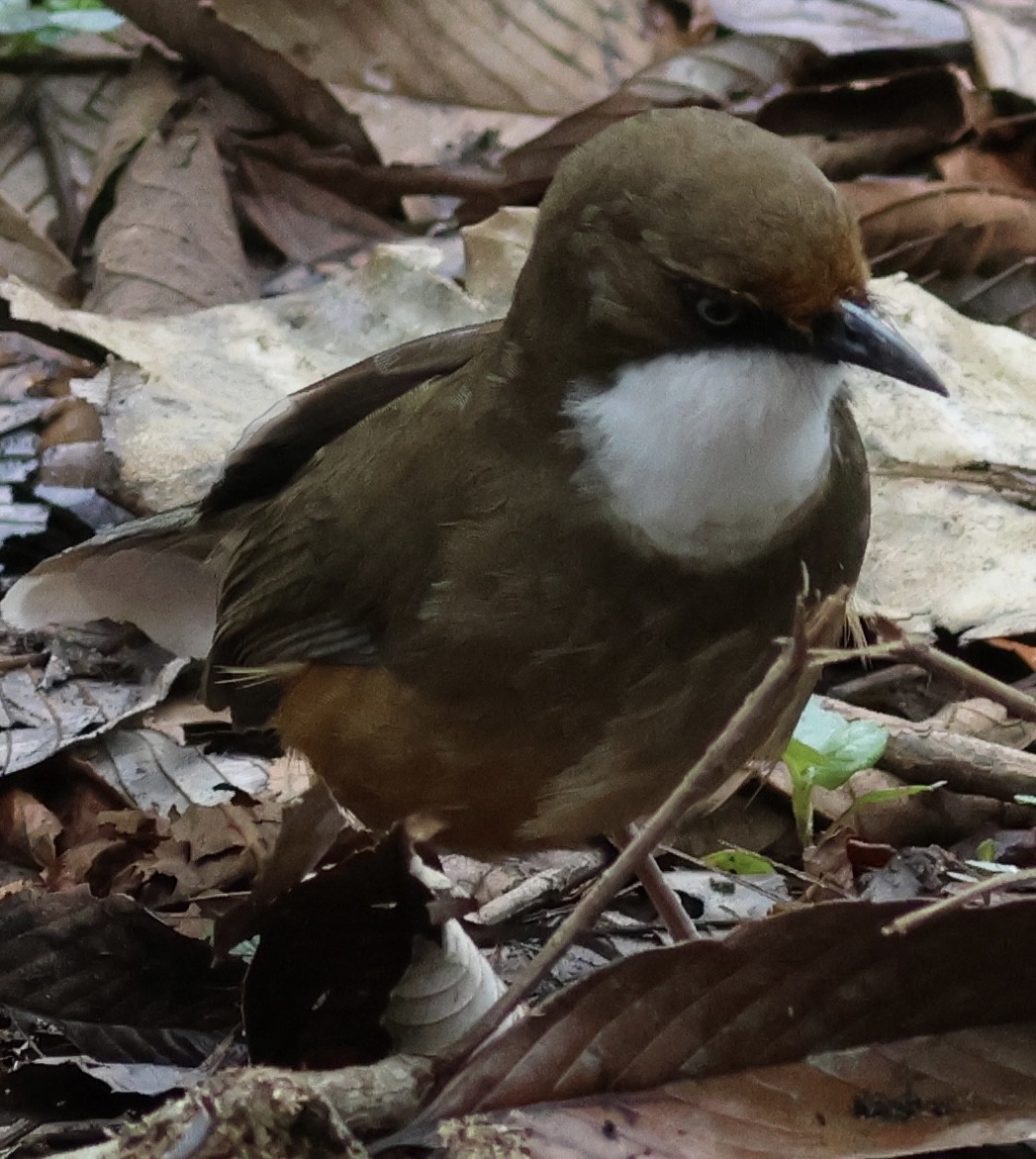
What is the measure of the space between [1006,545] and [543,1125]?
2002mm

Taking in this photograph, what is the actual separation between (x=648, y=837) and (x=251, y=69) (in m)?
4.19

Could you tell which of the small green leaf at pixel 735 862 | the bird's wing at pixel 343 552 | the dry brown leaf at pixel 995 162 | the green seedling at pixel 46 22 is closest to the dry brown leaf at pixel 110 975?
the bird's wing at pixel 343 552

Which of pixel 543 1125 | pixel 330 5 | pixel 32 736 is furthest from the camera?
pixel 330 5

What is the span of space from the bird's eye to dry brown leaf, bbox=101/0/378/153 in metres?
3.45

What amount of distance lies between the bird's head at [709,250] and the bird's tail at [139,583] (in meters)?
1.51

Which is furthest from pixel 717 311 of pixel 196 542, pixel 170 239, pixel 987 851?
pixel 170 239

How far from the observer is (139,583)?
3.61m

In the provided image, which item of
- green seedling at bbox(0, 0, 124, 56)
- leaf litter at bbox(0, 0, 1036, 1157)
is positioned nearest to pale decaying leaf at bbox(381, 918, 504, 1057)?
leaf litter at bbox(0, 0, 1036, 1157)

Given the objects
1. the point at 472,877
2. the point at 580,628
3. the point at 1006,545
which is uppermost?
the point at 580,628

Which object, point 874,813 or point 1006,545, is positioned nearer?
point 874,813

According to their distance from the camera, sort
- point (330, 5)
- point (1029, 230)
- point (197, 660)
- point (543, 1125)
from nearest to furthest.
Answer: point (543, 1125), point (197, 660), point (1029, 230), point (330, 5)

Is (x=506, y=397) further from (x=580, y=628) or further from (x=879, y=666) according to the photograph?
(x=879, y=666)

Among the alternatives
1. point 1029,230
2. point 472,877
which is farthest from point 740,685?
point 1029,230

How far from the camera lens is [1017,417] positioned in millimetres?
3857
